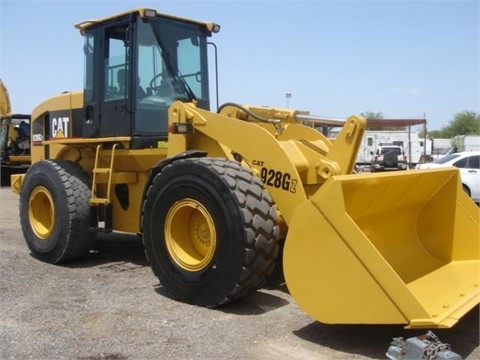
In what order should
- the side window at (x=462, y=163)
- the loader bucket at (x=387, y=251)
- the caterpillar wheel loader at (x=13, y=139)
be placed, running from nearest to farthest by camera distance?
the loader bucket at (x=387, y=251)
the side window at (x=462, y=163)
the caterpillar wheel loader at (x=13, y=139)

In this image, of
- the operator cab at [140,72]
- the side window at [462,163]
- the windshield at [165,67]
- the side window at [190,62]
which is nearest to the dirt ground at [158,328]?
the operator cab at [140,72]

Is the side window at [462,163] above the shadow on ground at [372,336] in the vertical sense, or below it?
above

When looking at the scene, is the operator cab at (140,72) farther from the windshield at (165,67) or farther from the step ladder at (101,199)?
the step ladder at (101,199)

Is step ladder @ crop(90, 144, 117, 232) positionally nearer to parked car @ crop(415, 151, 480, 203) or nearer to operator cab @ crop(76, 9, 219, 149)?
operator cab @ crop(76, 9, 219, 149)

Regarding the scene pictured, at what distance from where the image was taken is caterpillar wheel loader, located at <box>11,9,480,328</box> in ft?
12.5

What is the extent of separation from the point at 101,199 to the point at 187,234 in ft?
5.15

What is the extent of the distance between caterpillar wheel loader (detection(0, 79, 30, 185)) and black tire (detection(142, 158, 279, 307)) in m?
15.5

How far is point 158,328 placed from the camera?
4.26 metres

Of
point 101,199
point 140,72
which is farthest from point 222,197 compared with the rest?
point 140,72

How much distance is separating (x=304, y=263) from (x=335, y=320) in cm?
43

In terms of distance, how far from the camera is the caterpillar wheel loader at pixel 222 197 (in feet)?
12.5

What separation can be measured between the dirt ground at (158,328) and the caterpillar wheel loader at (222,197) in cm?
25

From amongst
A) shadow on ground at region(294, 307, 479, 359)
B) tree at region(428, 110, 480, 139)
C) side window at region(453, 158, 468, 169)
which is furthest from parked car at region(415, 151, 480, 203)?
tree at region(428, 110, 480, 139)

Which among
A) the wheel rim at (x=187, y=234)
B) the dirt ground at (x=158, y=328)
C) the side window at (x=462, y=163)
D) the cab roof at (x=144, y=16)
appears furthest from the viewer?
the side window at (x=462, y=163)
